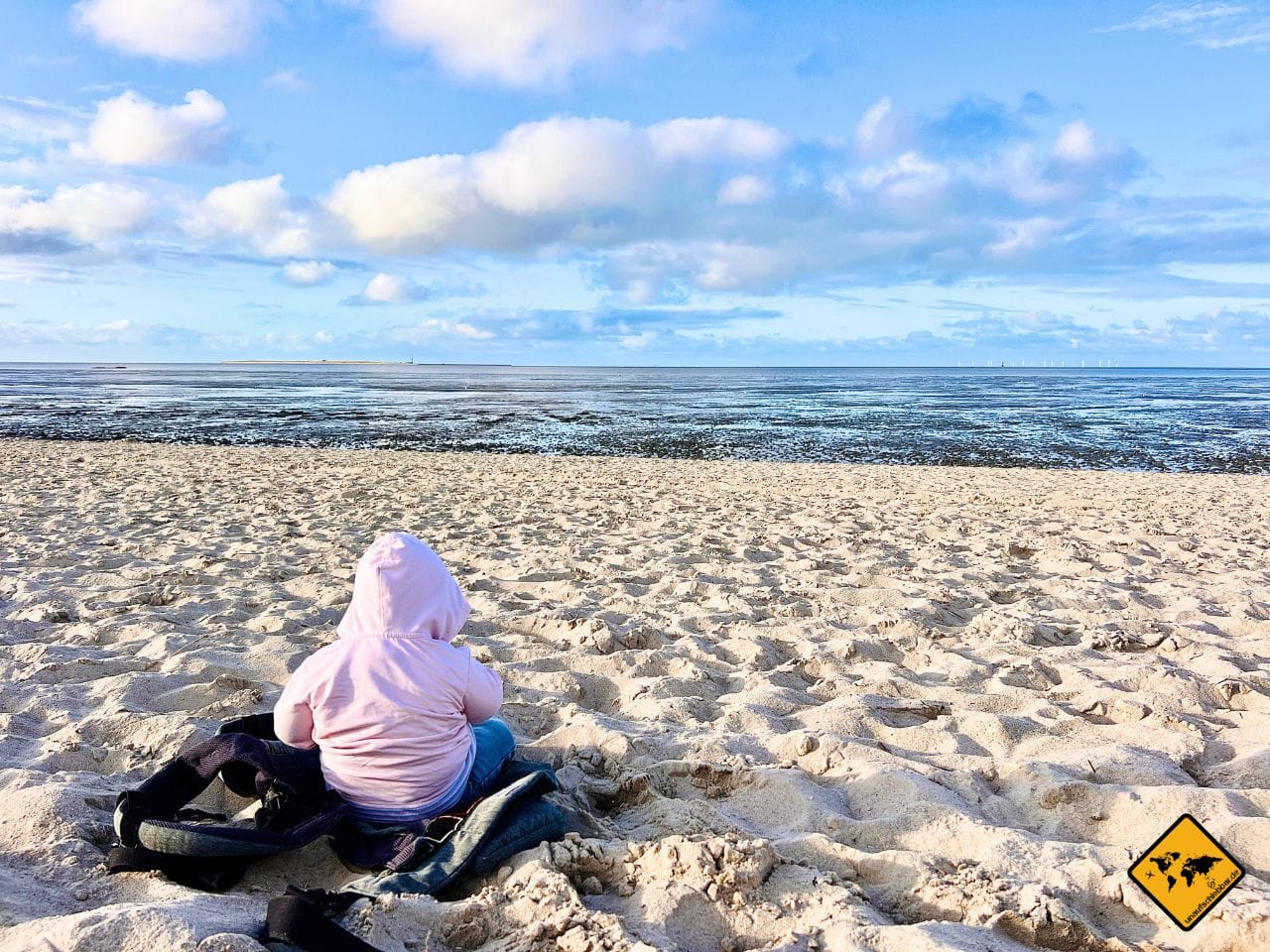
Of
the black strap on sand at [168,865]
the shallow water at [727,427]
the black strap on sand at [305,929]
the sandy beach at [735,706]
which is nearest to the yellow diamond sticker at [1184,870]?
the sandy beach at [735,706]

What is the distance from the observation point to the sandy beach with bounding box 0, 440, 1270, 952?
251 cm

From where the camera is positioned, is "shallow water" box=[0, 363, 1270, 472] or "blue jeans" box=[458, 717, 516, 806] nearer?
"blue jeans" box=[458, 717, 516, 806]

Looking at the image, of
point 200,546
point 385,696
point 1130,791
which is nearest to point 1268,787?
point 1130,791

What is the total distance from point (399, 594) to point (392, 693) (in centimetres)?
35

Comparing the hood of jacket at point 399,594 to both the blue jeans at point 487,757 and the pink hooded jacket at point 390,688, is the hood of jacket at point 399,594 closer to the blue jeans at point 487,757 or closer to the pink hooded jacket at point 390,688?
the pink hooded jacket at point 390,688

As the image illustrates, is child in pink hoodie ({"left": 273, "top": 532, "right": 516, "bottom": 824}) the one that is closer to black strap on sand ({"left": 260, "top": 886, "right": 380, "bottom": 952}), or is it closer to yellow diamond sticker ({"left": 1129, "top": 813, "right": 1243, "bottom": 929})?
black strap on sand ({"left": 260, "top": 886, "right": 380, "bottom": 952})

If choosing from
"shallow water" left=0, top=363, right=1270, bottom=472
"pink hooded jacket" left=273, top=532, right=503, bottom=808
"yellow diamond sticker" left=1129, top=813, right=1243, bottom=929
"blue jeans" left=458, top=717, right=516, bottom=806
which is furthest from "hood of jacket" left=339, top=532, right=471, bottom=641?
"shallow water" left=0, top=363, right=1270, bottom=472

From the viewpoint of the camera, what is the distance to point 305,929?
7.37ft

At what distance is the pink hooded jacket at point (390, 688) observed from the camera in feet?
9.48

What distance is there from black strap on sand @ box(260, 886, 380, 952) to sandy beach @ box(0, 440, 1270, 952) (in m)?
0.12

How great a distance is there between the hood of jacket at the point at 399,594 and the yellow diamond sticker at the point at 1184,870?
219 cm

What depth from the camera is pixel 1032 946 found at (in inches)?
95.8

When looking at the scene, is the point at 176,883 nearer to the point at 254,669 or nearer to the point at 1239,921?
the point at 254,669

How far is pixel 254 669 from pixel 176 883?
7.22 ft
